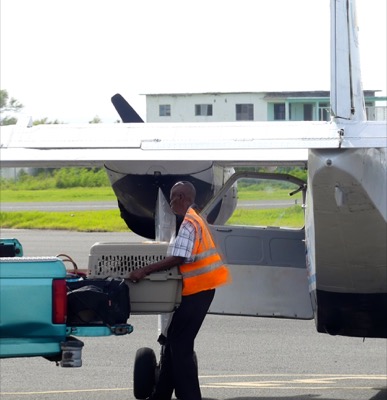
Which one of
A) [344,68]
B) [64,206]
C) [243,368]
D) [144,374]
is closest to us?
[344,68]

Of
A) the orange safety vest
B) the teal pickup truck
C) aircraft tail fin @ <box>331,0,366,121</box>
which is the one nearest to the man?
the orange safety vest

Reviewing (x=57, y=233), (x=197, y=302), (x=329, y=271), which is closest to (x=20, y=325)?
(x=197, y=302)

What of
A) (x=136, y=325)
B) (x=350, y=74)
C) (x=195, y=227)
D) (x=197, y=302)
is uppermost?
(x=350, y=74)

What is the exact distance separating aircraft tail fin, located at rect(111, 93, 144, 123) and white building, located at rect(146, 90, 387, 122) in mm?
49359

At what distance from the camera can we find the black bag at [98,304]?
328 inches

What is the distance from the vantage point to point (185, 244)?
898cm

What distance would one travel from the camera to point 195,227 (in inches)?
357

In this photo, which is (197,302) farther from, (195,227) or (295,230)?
(295,230)

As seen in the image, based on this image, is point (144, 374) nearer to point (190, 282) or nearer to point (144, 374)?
point (144, 374)

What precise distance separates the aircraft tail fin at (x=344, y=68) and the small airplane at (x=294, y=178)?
1 centimetres

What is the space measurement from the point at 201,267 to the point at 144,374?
1.96 meters

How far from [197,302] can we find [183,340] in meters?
0.37

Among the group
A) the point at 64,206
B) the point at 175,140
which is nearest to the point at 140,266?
the point at 175,140

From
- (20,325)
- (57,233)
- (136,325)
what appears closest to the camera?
(20,325)
